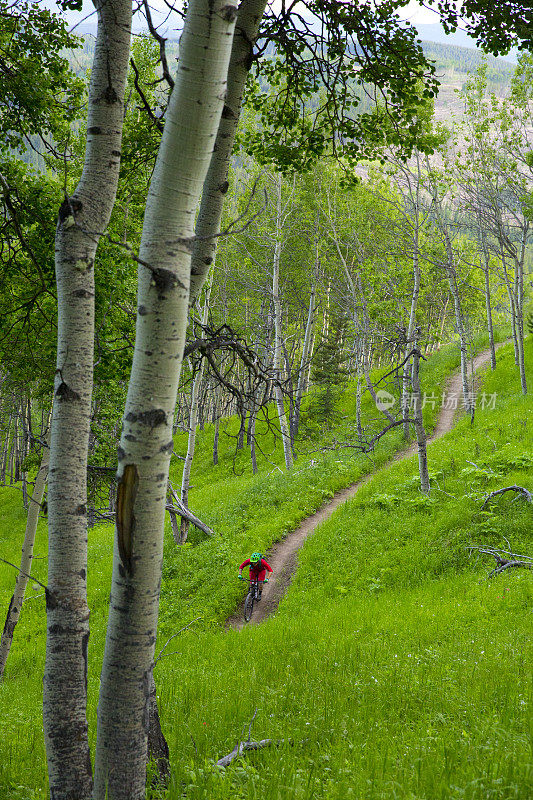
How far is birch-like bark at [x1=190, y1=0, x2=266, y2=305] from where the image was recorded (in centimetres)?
325

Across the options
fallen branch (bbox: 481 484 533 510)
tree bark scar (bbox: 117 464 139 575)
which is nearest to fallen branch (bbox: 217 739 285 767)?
tree bark scar (bbox: 117 464 139 575)

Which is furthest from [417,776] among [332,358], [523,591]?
[332,358]

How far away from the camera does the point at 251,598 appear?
11.0 m

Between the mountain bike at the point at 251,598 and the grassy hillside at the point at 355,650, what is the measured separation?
631mm

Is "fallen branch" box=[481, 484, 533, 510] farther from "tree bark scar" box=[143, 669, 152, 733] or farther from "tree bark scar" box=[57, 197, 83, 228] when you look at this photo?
"tree bark scar" box=[57, 197, 83, 228]

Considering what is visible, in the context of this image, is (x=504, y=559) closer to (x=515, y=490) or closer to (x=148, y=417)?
(x=515, y=490)

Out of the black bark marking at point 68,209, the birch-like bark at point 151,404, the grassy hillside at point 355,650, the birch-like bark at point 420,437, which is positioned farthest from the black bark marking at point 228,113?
the birch-like bark at point 420,437

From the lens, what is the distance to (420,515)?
12.6 m

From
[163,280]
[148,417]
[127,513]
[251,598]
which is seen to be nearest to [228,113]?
[163,280]

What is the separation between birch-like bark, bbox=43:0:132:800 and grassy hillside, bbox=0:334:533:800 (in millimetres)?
1220

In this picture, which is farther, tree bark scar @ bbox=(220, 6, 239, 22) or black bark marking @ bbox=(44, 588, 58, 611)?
black bark marking @ bbox=(44, 588, 58, 611)

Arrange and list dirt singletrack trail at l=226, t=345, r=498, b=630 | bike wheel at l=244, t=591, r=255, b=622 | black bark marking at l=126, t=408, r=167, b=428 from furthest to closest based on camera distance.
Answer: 1. dirt singletrack trail at l=226, t=345, r=498, b=630
2. bike wheel at l=244, t=591, r=255, b=622
3. black bark marking at l=126, t=408, r=167, b=428

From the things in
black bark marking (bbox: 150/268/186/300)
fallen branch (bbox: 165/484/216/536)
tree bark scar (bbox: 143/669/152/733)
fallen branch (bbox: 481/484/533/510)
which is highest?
black bark marking (bbox: 150/268/186/300)

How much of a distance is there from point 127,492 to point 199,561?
12346 millimetres
